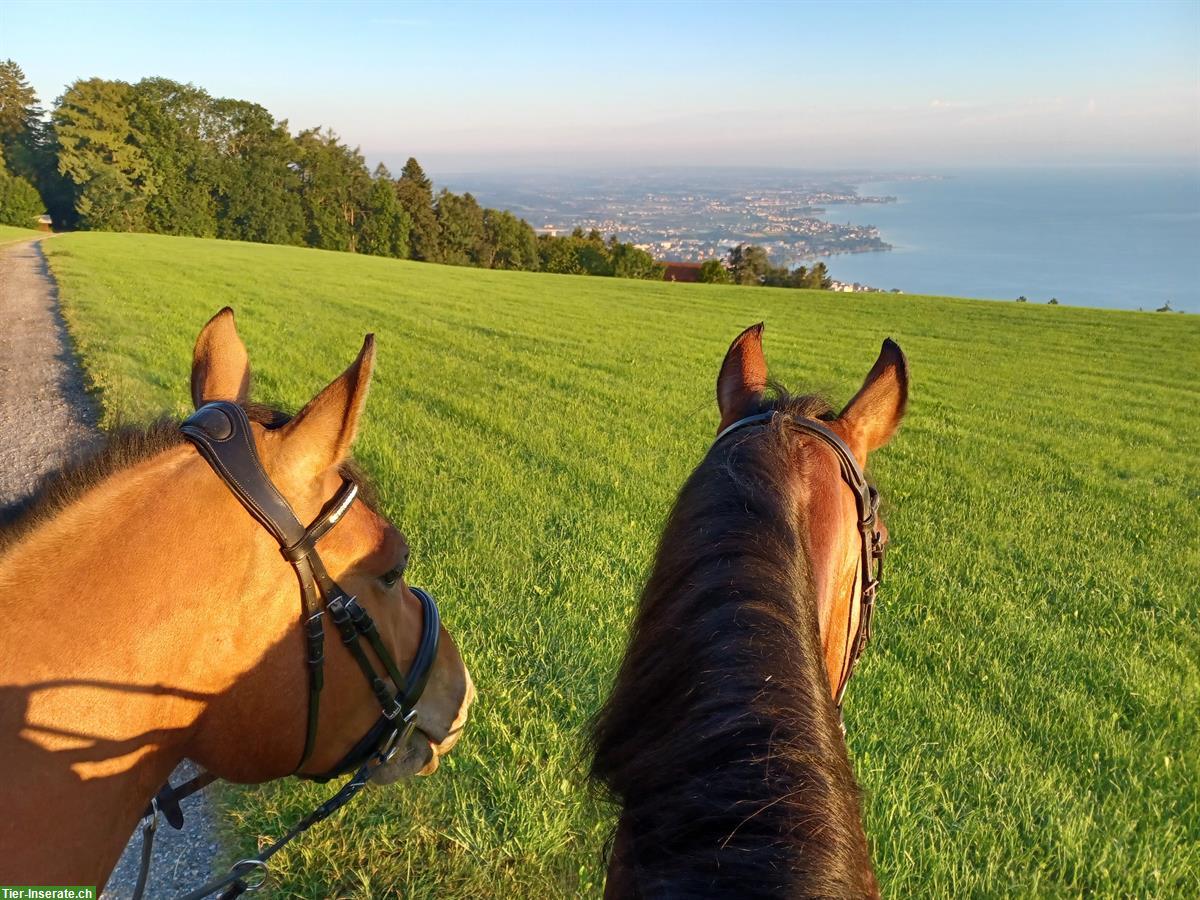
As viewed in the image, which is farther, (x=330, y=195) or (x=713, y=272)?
(x=330, y=195)

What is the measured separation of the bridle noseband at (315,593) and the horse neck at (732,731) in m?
0.61

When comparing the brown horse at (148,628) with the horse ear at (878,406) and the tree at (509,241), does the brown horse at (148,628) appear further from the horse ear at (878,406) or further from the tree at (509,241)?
the tree at (509,241)

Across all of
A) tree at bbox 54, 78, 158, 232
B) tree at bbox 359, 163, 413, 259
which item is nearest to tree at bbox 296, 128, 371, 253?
tree at bbox 359, 163, 413, 259

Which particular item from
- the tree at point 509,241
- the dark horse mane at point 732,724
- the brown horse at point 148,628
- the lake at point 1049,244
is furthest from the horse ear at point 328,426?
the tree at point 509,241

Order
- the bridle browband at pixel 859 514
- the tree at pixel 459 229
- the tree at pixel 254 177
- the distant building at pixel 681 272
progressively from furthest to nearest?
the tree at pixel 459 229 < the distant building at pixel 681 272 < the tree at pixel 254 177 < the bridle browband at pixel 859 514

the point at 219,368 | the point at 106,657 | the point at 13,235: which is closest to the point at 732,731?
the point at 106,657

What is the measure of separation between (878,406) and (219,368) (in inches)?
65.2

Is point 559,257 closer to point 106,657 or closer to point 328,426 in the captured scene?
point 328,426

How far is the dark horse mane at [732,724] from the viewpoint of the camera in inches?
37.5

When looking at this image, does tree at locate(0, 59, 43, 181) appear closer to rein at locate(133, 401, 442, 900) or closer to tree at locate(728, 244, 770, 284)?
tree at locate(728, 244, 770, 284)

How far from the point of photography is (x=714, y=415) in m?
10.5

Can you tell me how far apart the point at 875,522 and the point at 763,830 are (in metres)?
0.98

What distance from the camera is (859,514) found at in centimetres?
171

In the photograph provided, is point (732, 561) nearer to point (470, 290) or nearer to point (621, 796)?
point (621, 796)
